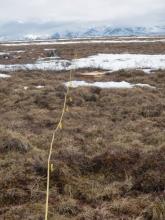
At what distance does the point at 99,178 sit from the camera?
810 cm

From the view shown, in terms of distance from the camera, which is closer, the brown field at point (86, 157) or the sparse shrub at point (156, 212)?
the sparse shrub at point (156, 212)

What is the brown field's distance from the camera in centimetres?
661

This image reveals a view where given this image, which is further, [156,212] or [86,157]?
[86,157]

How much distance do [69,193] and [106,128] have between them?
191 inches

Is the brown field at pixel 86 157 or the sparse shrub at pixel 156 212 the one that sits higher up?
the sparse shrub at pixel 156 212

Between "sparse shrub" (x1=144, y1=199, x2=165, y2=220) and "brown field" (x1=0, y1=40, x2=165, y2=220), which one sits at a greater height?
"sparse shrub" (x1=144, y1=199, x2=165, y2=220)

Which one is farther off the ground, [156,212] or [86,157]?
[156,212]

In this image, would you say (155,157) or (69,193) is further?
(155,157)

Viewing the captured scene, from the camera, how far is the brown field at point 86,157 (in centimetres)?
661

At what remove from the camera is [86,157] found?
29.9 ft

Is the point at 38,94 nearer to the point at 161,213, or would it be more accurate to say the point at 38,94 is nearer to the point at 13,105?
the point at 13,105

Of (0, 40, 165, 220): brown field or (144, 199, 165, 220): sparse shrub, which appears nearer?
(144, 199, 165, 220): sparse shrub

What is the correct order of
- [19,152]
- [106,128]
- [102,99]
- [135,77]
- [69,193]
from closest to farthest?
[69,193] → [19,152] → [106,128] → [102,99] → [135,77]

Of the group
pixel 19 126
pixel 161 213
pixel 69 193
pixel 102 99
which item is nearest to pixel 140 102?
pixel 102 99
